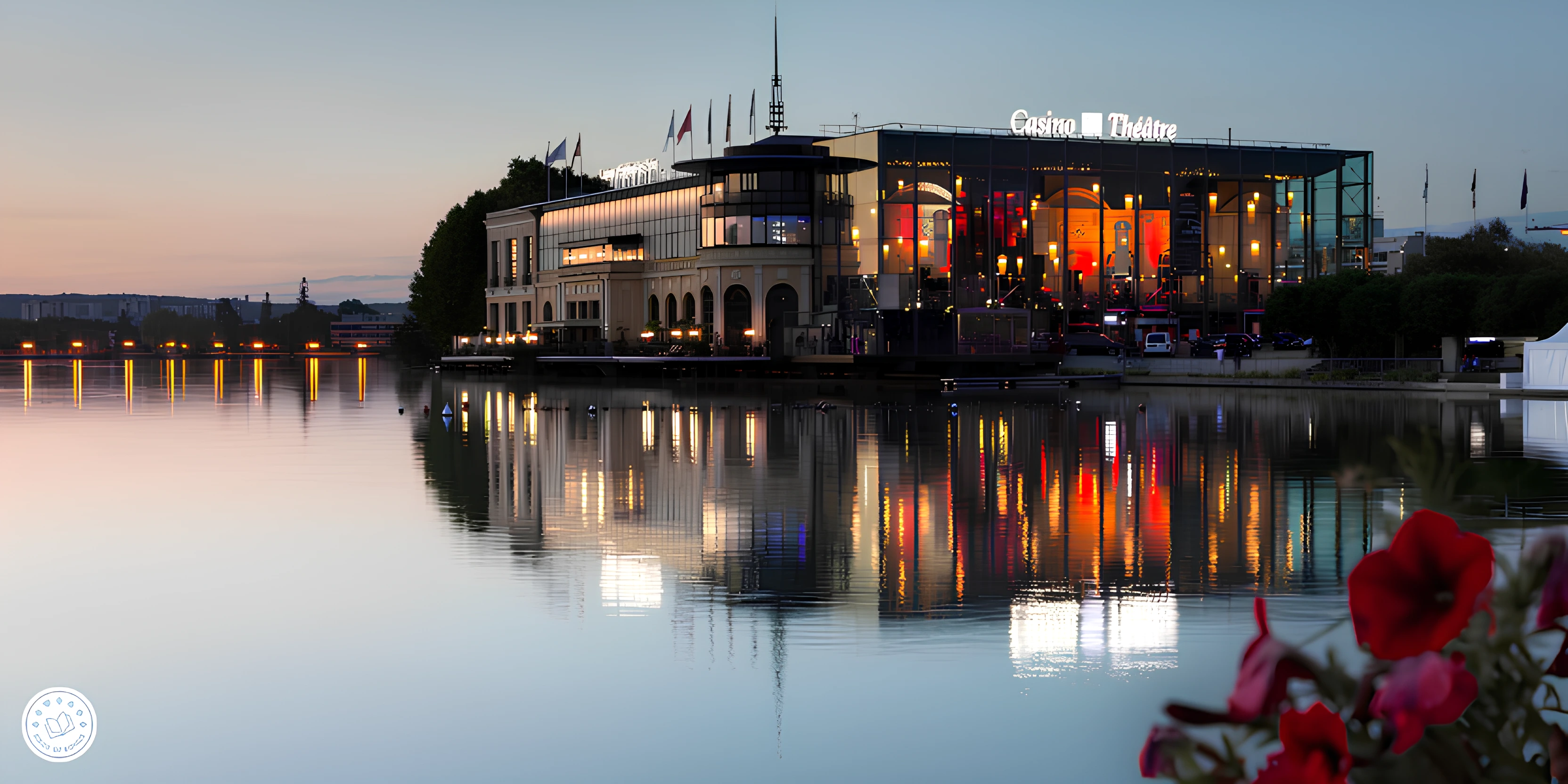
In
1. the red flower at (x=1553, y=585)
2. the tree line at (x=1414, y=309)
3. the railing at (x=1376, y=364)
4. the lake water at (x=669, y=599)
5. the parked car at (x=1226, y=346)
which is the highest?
the tree line at (x=1414, y=309)

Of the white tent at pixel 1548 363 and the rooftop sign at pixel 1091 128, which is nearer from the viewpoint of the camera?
the white tent at pixel 1548 363

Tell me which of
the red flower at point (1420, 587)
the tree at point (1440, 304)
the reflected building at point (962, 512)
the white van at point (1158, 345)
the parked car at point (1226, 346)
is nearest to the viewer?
the red flower at point (1420, 587)

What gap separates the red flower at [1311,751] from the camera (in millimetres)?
1722

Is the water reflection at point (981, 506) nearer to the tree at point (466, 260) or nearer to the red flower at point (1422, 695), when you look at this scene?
the red flower at point (1422, 695)

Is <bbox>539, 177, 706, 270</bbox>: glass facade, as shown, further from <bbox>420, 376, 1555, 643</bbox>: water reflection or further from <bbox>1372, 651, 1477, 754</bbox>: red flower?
<bbox>1372, 651, 1477, 754</bbox>: red flower

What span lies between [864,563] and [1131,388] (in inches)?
2010

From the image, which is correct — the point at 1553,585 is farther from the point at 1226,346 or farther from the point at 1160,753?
the point at 1226,346

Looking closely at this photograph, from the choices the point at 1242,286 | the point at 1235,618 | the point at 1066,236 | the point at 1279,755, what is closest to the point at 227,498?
the point at 1235,618

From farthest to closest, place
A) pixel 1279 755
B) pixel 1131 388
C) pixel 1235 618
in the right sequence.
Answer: pixel 1131 388, pixel 1235 618, pixel 1279 755

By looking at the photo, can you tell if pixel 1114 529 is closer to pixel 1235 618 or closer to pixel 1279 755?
pixel 1235 618

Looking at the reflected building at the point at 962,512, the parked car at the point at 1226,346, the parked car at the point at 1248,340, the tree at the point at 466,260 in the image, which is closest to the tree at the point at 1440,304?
the parked car at the point at 1226,346

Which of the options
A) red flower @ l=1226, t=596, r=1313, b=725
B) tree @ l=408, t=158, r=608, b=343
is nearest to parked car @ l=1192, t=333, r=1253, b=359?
tree @ l=408, t=158, r=608, b=343

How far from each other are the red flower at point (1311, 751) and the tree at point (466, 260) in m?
130

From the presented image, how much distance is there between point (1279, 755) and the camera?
179 cm
